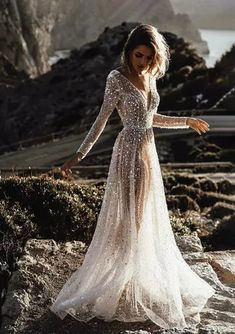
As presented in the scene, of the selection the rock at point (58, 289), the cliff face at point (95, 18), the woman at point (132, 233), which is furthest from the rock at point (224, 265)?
the cliff face at point (95, 18)

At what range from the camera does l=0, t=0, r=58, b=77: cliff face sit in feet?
286

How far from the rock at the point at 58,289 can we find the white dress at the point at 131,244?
93mm

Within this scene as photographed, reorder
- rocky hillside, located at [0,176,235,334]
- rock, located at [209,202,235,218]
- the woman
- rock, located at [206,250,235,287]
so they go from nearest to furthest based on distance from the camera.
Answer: the woman → rocky hillside, located at [0,176,235,334] → rock, located at [206,250,235,287] → rock, located at [209,202,235,218]

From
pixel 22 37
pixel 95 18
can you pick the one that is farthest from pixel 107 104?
pixel 95 18

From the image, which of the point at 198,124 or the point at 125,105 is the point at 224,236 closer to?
the point at 198,124

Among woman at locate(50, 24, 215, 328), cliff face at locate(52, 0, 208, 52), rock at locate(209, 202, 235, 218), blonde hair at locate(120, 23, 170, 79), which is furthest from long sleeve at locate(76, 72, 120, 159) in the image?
cliff face at locate(52, 0, 208, 52)

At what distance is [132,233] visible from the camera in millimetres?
4629

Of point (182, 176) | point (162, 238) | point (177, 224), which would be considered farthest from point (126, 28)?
point (162, 238)

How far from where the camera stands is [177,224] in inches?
323

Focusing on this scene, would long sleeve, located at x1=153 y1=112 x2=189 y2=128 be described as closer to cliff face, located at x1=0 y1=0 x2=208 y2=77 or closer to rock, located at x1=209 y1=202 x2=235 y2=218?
rock, located at x1=209 y1=202 x2=235 y2=218

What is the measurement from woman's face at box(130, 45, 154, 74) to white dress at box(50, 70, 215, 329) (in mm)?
201

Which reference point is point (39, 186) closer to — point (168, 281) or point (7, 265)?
point (7, 265)

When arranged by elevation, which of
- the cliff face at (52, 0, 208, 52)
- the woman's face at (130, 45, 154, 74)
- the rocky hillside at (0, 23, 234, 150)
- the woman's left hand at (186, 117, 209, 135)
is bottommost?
the woman's left hand at (186, 117, 209, 135)

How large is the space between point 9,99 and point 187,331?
48.5 meters
